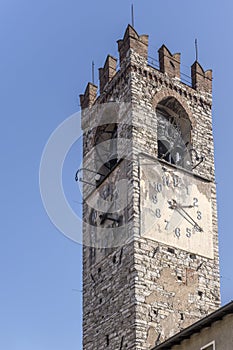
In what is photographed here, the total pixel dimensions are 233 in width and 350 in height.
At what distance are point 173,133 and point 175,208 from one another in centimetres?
263

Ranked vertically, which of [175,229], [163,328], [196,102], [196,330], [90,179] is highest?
[196,102]

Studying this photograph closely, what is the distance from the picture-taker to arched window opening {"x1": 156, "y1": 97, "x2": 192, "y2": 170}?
741 inches

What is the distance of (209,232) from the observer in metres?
17.7

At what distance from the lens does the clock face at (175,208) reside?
664 inches

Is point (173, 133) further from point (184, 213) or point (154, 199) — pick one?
point (154, 199)

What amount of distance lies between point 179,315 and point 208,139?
5.03 meters

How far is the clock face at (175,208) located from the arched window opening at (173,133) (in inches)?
30.3

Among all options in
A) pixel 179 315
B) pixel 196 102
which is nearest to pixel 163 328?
pixel 179 315

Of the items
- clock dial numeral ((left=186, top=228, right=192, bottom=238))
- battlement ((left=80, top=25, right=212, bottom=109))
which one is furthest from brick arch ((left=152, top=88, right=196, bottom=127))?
clock dial numeral ((left=186, top=228, right=192, bottom=238))

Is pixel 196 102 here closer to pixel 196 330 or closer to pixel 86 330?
pixel 86 330

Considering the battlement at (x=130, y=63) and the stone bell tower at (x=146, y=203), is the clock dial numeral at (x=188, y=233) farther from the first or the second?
the battlement at (x=130, y=63)

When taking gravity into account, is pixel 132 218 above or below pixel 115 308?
above

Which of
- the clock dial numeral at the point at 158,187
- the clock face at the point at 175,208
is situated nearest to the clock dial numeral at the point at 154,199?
the clock face at the point at 175,208

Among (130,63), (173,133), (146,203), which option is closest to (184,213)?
(146,203)
